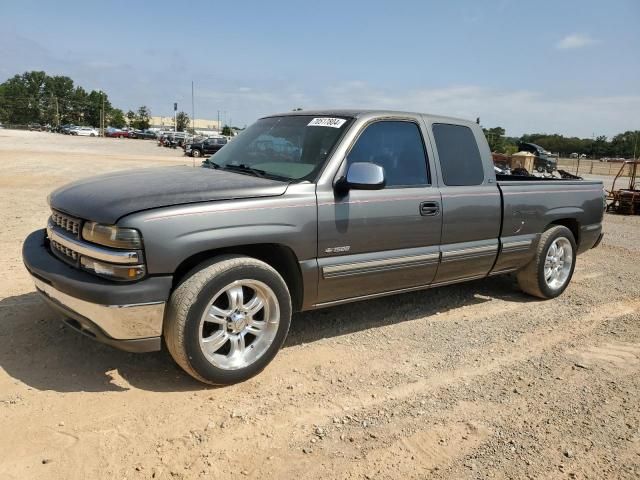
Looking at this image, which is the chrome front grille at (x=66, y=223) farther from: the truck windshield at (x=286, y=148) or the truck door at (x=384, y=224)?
the truck door at (x=384, y=224)

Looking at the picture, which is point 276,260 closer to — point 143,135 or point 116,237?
point 116,237

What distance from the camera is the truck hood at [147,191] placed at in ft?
9.96

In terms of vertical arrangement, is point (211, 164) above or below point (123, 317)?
above

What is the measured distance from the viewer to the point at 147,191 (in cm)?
321

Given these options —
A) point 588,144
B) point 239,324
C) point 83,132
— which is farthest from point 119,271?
point 588,144

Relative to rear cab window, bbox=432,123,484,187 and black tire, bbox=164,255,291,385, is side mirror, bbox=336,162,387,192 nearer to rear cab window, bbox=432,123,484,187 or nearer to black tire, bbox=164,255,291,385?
A: black tire, bbox=164,255,291,385

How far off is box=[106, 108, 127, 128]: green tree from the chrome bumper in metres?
129

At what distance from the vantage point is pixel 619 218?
13.6 metres

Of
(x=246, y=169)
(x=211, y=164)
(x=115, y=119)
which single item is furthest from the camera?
(x=115, y=119)

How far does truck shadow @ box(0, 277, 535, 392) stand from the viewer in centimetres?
332

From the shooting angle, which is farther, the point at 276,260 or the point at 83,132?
the point at 83,132

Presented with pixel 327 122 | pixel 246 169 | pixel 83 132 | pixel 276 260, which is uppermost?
pixel 83 132

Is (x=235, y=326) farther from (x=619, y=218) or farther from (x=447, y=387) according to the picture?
(x=619, y=218)

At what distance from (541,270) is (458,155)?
5.55 feet
